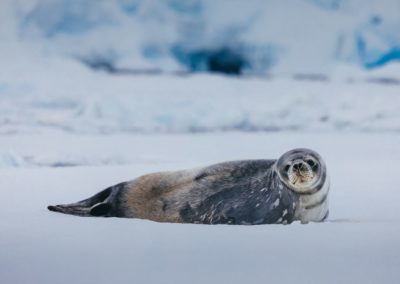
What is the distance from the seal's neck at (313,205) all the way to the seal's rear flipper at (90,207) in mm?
1019

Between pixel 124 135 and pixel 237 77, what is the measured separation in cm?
79

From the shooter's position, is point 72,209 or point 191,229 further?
point 72,209

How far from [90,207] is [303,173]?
117cm

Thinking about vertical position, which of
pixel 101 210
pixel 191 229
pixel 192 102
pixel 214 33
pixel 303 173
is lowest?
pixel 191 229

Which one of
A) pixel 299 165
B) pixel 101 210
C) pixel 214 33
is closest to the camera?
pixel 299 165

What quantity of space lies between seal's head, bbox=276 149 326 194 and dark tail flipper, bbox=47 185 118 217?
961 mm

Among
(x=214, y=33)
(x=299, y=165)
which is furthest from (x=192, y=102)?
(x=299, y=165)

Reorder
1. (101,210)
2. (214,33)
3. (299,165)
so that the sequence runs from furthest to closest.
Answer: (214,33) → (101,210) → (299,165)

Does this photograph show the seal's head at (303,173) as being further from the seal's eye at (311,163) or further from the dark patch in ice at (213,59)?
the dark patch in ice at (213,59)

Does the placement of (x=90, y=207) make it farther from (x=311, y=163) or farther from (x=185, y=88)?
(x=311, y=163)

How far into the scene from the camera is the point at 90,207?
397cm

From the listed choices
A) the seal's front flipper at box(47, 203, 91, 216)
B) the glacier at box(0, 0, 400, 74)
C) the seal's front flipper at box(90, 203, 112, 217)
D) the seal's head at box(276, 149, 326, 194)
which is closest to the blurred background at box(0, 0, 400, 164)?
the glacier at box(0, 0, 400, 74)

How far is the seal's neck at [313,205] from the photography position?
3574 millimetres

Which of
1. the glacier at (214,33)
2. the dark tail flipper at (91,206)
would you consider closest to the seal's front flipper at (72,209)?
the dark tail flipper at (91,206)
